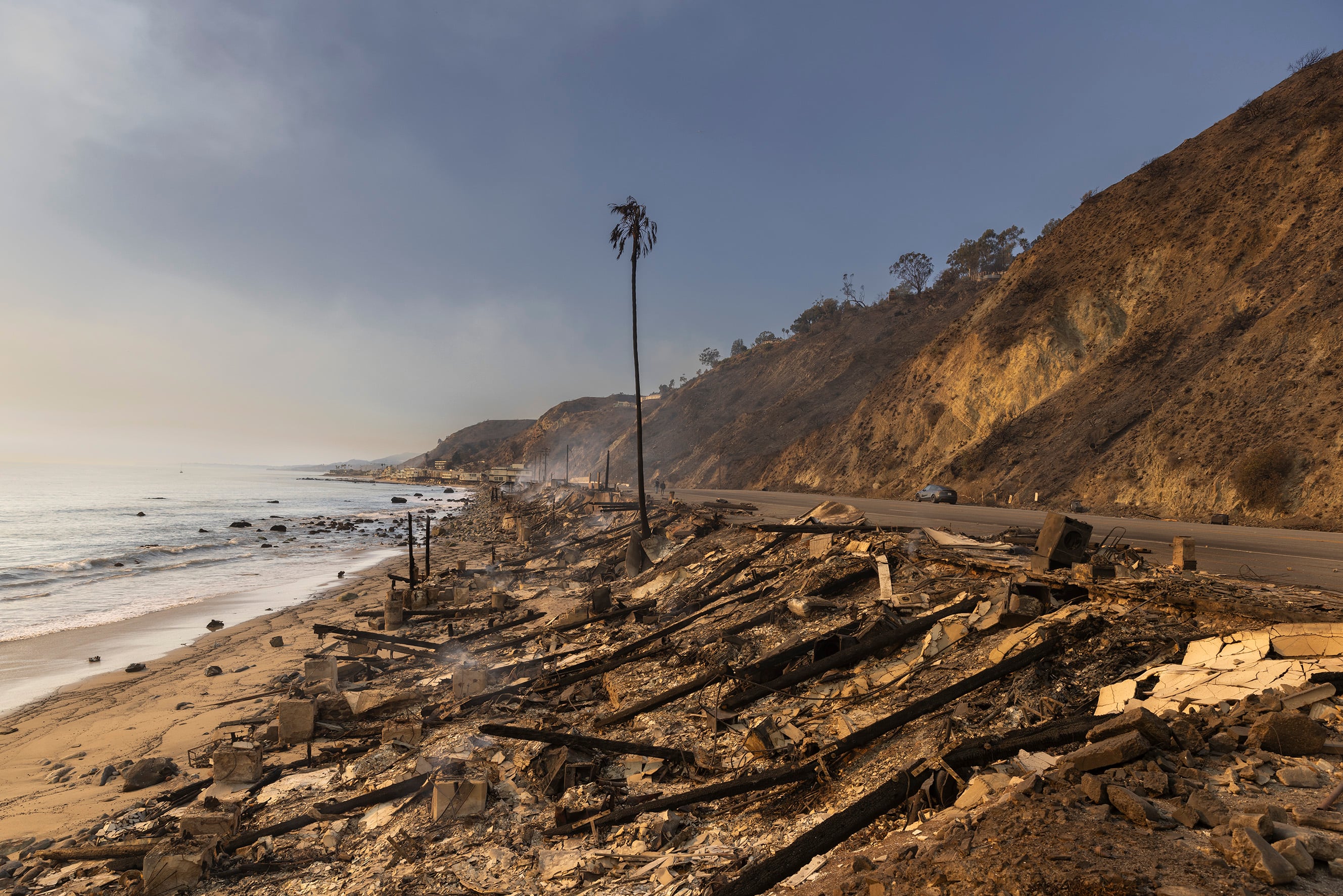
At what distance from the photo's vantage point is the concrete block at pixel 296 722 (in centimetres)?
954

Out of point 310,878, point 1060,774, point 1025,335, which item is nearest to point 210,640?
point 310,878

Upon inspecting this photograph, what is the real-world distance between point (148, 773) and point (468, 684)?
4.77 meters

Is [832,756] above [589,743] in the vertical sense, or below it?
above

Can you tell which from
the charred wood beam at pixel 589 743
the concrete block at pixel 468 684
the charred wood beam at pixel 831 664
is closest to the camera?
the charred wood beam at pixel 589 743

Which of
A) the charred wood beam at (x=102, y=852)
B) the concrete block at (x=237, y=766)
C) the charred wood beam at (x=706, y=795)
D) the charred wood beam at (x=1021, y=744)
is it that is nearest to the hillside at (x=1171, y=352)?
the charred wood beam at (x=1021, y=744)

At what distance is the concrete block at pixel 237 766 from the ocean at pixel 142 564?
9945 millimetres

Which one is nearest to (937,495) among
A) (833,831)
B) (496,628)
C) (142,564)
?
(496,628)

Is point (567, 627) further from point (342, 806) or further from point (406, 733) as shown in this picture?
point (342, 806)

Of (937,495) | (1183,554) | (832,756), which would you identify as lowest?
(832,756)

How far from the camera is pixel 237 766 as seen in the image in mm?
8422

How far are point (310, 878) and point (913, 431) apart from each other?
41092 millimetres

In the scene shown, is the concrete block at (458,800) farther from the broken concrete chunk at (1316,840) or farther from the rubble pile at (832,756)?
the broken concrete chunk at (1316,840)

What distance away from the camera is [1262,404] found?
72.3 feet

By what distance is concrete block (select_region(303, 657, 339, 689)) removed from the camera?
11711 mm
